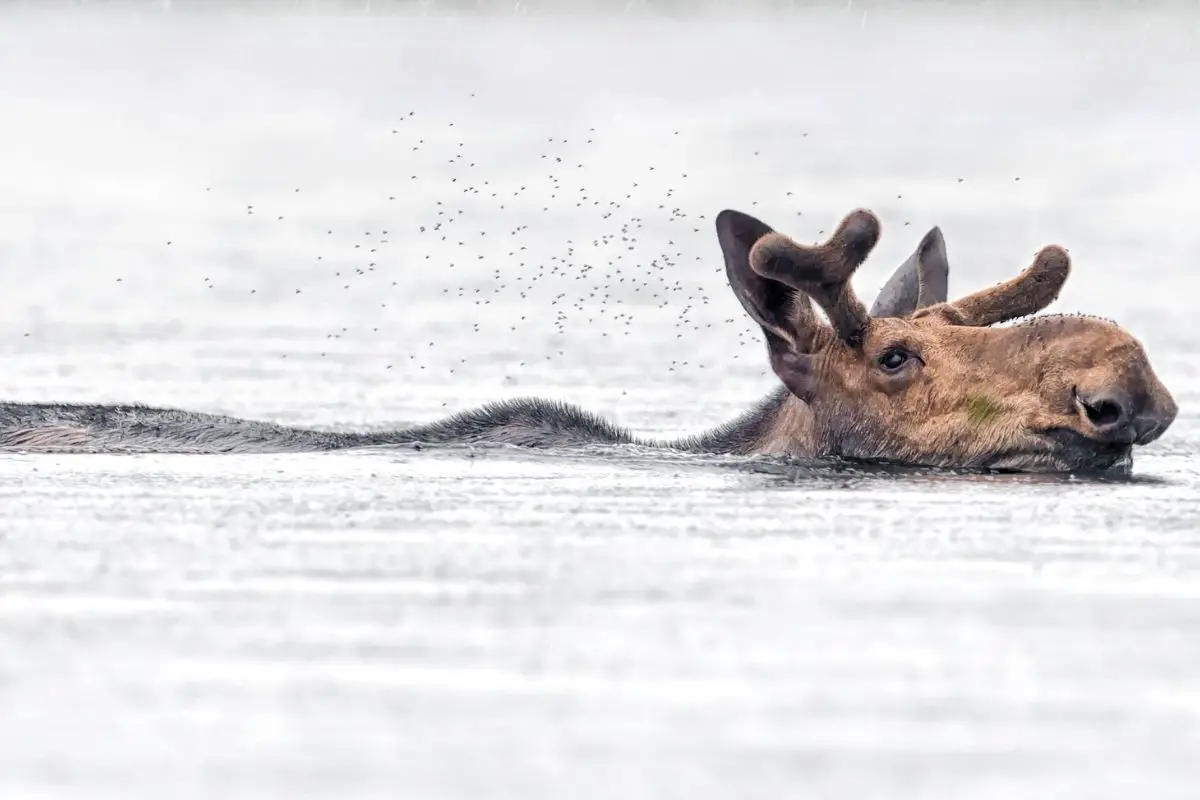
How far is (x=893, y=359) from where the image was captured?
33.3ft

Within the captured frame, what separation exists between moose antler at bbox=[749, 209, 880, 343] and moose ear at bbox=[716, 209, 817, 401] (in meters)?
0.12

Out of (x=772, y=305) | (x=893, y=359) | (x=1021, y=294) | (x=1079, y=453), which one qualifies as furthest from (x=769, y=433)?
(x=1079, y=453)

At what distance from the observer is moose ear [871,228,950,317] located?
10.8 metres

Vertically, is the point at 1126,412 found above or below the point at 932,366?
Result: below

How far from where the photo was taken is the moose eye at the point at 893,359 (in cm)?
1016

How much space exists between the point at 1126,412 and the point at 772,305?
174 cm

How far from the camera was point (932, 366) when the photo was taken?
10.1 m

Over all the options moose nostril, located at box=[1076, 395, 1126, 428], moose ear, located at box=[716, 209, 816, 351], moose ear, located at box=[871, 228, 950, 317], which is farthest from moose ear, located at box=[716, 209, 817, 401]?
moose nostril, located at box=[1076, 395, 1126, 428]

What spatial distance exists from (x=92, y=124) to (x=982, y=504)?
28.1 metres

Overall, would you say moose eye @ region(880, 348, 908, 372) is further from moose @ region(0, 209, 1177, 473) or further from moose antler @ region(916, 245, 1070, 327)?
moose antler @ region(916, 245, 1070, 327)

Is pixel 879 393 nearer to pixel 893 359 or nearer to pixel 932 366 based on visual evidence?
pixel 893 359

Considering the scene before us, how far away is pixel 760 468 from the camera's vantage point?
1038 centimetres

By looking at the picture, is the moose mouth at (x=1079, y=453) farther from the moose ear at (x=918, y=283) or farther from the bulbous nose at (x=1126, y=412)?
the moose ear at (x=918, y=283)

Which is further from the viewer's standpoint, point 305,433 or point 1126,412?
point 305,433
